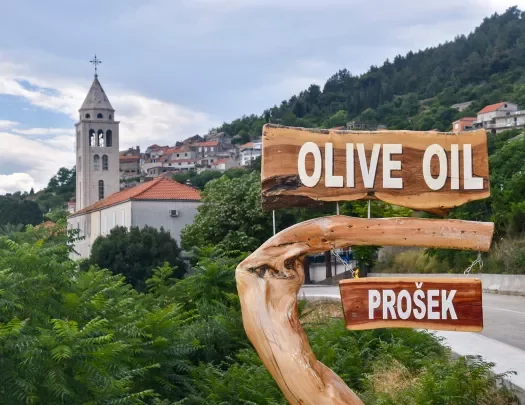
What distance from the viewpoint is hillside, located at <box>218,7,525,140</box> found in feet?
446

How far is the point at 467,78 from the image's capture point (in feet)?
514

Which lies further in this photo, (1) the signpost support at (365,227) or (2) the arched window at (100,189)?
(2) the arched window at (100,189)

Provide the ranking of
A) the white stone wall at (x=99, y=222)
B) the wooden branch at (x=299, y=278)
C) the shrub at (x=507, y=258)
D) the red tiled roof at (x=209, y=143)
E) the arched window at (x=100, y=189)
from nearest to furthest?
the wooden branch at (x=299, y=278) → the shrub at (x=507, y=258) → the white stone wall at (x=99, y=222) → the arched window at (x=100, y=189) → the red tiled roof at (x=209, y=143)

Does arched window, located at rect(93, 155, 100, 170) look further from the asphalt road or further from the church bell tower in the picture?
the asphalt road

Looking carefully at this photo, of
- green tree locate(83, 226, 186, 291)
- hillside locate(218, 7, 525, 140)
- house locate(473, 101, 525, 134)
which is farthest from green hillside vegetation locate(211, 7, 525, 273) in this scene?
green tree locate(83, 226, 186, 291)

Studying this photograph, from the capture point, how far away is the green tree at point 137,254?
50.1 metres

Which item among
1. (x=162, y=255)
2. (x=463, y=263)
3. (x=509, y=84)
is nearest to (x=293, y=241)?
(x=463, y=263)

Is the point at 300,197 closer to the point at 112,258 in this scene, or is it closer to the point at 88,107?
the point at 112,258

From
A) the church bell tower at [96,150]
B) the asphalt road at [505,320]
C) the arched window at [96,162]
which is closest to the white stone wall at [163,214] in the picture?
the church bell tower at [96,150]

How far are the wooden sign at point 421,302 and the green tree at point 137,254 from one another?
1726 inches

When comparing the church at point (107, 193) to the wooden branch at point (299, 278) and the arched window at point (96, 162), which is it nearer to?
the arched window at point (96, 162)

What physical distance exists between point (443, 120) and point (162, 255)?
272 feet

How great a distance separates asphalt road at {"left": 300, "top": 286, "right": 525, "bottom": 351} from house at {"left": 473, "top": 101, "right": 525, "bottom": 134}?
92088mm

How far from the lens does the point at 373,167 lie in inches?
253
